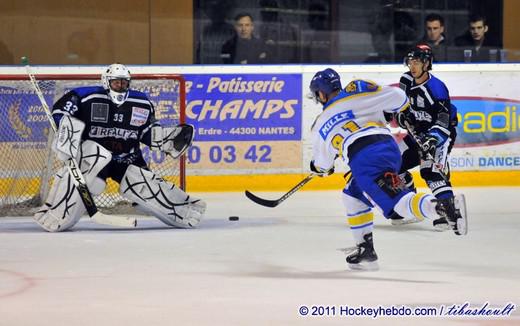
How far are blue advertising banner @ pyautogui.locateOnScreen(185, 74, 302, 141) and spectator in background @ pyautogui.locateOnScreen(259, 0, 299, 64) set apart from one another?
314mm

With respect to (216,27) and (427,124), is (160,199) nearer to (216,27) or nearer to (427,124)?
(427,124)

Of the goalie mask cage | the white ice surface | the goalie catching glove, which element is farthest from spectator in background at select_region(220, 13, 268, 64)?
the goalie catching glove

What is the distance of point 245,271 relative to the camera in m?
5.18

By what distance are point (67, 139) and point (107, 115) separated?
0.89 ft

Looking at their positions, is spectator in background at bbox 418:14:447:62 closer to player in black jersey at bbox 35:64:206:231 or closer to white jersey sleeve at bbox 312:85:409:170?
player in black jersey at bbox 35:64:206:231

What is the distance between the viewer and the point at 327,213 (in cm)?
746

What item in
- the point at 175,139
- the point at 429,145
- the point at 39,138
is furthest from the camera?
the point at 39,138

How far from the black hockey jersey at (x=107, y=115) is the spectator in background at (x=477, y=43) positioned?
3.04 metres

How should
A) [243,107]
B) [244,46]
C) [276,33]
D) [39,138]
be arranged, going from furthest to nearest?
[276,33], [244,46], [243,107], [39,138]

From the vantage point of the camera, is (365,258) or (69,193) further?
(69,193)

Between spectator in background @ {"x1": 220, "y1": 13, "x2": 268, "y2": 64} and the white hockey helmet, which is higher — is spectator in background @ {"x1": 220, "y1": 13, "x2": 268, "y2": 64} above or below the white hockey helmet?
above

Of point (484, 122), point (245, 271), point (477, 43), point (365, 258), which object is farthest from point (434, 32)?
point (245, 271)

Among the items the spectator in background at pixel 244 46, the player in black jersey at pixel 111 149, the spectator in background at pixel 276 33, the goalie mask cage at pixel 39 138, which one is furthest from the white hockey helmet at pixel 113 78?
the spectator in background at pixel 276 33

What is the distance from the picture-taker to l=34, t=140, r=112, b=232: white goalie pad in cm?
654
